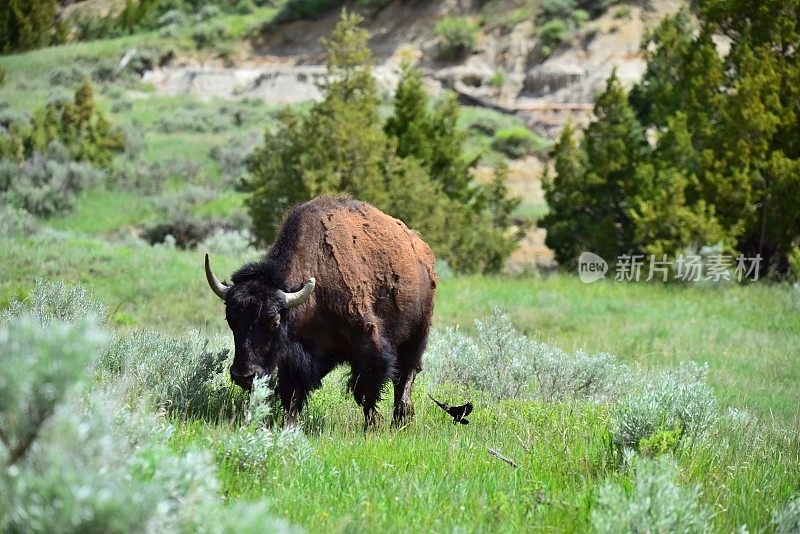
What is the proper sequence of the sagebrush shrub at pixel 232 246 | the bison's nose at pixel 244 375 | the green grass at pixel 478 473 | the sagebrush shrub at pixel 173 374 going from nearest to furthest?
the green grass at pixel 478 473 → the bison's nose at pixel 244 375 → the sagebrush shrub at pixel 173 374 → the sagebrush shrub at pixel 232 246

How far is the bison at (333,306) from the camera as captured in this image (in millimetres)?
6277

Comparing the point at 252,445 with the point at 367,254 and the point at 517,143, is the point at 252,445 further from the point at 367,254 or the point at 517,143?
the point at 517,143

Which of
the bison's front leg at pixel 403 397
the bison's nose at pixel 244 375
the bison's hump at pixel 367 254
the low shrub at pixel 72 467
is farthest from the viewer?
the bison's front leg at pixel 403 397

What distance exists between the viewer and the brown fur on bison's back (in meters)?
6.89

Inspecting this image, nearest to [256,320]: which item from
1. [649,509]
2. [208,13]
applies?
[649,509]

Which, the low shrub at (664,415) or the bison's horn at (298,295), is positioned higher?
the bison's horn at (298,295)

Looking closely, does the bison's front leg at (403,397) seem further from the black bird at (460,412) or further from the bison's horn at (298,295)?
Result: the bison's horn at (298,295)

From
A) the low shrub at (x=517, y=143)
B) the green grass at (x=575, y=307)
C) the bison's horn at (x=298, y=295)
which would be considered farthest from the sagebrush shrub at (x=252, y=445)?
the low shrub at (x=517, y=143)

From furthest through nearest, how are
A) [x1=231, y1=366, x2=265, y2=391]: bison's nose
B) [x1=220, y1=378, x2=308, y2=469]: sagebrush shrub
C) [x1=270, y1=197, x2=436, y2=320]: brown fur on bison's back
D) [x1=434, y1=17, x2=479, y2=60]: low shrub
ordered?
[x1=434, y1=17, x2=479, y2=60]: low shrub, [x1=270, y1=197, x2=436, y2=320]: brown fur on bison's back, [x1=231, y1=366, x2=265, y2=391]: bison's nose, [x1=220, y1=378, x2=308, y2=469]: sagebrush shrub

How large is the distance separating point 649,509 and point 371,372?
3344 millimetres

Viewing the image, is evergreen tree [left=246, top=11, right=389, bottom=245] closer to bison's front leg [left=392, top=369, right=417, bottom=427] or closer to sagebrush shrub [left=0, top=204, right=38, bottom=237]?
sagebrush shrub [left=0, top=204, right=38, bottom=237]

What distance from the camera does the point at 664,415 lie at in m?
5.54

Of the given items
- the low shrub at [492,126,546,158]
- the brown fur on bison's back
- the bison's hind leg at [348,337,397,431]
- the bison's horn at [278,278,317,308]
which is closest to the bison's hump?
the brown fur on bison's back

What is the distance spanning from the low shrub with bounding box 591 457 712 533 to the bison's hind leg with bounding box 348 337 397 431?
9.98 ft
